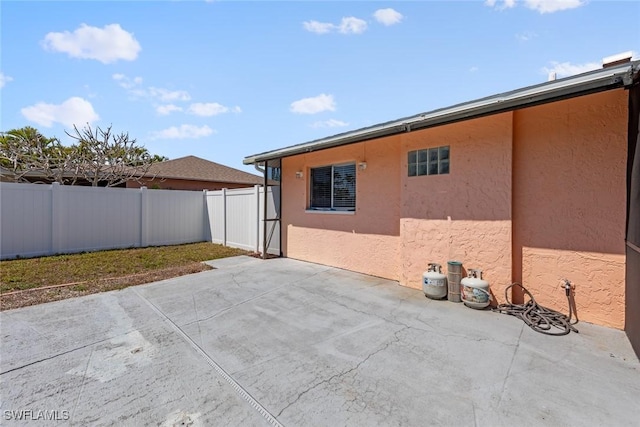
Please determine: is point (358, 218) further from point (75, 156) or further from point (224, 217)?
point (75, 156)

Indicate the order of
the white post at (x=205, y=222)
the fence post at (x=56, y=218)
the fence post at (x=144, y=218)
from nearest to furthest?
the fence post at (x=56, y=218), the fence post at (x=144, y=218), the white post at (x=205, y=222)

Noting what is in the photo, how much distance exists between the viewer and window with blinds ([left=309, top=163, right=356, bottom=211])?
6957 mm

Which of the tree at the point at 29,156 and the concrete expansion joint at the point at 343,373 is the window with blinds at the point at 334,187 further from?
the tree at the point at 29,156

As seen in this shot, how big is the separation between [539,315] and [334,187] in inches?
195

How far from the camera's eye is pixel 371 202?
6359 mm

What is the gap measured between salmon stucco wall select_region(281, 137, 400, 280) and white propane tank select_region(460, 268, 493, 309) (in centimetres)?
166

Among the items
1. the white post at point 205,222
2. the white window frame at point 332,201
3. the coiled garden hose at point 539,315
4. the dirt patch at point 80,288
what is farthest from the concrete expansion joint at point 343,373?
the white post at point 205,222

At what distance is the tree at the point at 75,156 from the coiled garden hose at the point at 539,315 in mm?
17072

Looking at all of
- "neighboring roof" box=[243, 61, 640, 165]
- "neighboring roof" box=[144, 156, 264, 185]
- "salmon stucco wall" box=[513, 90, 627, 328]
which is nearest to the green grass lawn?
"neighboring roof" box=[243, 61, 640, 165]

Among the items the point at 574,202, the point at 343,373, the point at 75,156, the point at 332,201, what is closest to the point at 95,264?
the point at 332,201

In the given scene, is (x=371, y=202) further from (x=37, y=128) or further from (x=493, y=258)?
(x=37, y=128)

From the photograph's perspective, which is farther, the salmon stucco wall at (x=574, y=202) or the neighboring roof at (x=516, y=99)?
the salmon stucco wall at (x=574, y=202)

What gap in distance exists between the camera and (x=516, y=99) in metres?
3.62

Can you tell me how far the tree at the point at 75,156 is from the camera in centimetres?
1319
